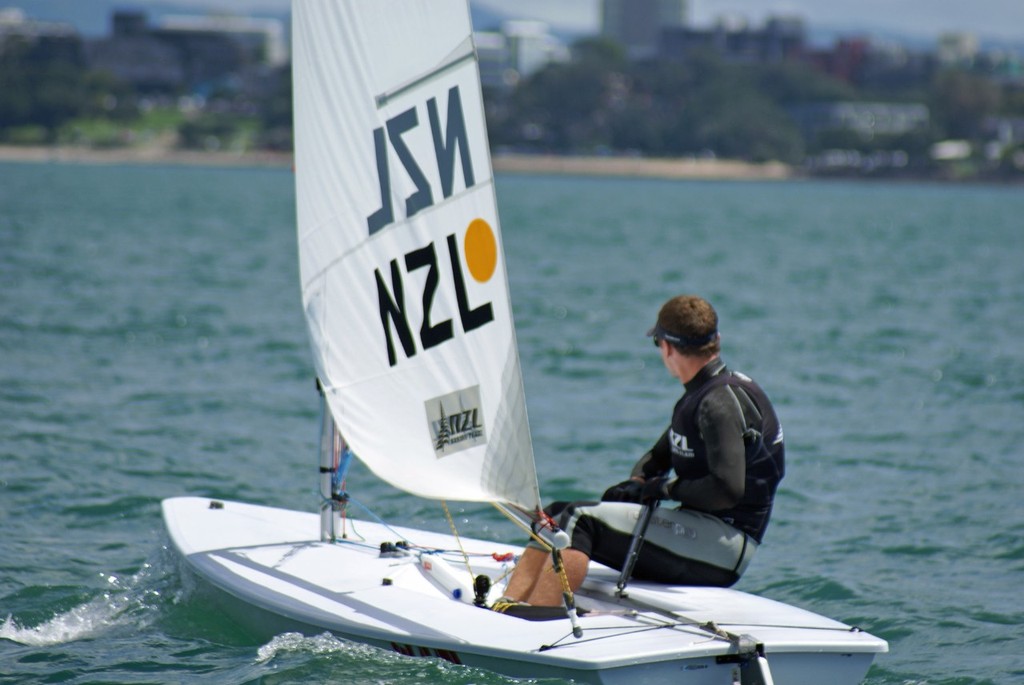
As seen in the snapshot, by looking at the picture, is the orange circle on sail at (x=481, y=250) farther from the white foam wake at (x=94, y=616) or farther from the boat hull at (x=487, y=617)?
the white foam wake at (x=94, y=616)

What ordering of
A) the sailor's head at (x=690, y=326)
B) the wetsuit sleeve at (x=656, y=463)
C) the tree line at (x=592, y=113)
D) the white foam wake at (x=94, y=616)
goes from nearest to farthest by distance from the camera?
1. the sailor's head at (x=690, y=326)
2. the wetsuit sleeve at (x=656, y=463)
3. the white foam wake at (x=94, y=616)
4. the tree line at (x=592, y=113)

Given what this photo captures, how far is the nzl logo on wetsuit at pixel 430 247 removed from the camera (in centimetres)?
495

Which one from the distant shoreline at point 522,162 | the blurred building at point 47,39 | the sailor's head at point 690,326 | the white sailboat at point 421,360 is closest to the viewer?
the white sailboat at point 421,360

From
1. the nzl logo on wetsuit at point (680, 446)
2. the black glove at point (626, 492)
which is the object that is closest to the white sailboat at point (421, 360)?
the black glove at point (626, 492)

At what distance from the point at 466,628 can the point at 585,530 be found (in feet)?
1.91

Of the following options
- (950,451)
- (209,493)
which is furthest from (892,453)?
(209,493)

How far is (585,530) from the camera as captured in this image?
5.01 m

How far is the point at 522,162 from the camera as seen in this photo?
375 feet

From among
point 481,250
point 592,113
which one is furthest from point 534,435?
point 592,113

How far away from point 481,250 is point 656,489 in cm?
105

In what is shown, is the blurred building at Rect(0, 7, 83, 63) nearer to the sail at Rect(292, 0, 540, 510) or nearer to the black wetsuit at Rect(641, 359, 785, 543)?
the sail at Rect(292, 0, 540, 510)

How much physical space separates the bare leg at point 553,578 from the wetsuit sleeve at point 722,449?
479 millimetres

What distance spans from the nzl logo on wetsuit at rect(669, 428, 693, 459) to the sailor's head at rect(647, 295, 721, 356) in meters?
0.29

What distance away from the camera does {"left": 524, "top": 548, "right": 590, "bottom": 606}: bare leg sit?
4859mm
